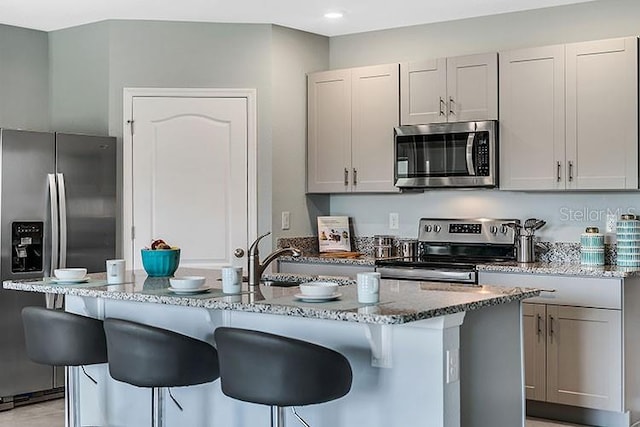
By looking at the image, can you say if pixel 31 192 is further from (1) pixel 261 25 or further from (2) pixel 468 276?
(2) pixel 468 276

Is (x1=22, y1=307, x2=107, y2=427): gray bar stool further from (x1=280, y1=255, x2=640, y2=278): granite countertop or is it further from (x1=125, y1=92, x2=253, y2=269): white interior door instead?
(x1=280, y1=255, x2=640, y2=278): granite countertop

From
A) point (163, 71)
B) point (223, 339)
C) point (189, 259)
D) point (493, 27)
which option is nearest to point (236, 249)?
point (189, 259)

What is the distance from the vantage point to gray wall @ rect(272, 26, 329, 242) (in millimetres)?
5773

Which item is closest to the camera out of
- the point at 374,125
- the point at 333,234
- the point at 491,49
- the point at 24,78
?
the point at 491,49

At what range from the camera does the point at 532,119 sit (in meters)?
5.04

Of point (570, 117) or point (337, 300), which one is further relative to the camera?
point (570, 117)

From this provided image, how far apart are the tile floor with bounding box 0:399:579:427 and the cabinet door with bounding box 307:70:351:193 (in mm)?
2129

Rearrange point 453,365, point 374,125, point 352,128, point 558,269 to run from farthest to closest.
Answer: point 352,128
point 374,125
point 558,269
point 453,365

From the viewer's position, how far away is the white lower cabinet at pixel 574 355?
4.48m

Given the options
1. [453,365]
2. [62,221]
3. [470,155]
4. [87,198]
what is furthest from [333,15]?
[453,365]

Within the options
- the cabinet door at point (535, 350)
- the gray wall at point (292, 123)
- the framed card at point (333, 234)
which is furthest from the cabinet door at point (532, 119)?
the gray wall at point (292, 123)

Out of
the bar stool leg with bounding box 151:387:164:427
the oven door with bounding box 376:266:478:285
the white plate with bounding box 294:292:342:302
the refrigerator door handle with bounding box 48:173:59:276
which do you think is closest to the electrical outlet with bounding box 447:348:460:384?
the white plate with bounding box 294:292:342:302

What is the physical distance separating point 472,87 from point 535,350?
5.44 ft

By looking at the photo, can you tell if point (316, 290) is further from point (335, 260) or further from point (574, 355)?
point (335, 260)
